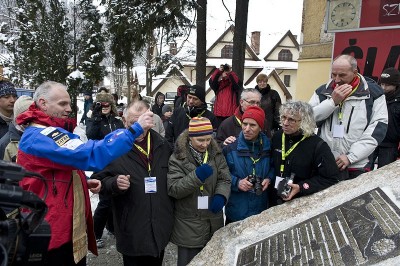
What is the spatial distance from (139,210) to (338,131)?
1709 mm

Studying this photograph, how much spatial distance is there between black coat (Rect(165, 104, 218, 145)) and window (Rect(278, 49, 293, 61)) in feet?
103

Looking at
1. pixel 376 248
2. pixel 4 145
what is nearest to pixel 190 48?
pixel 4 145

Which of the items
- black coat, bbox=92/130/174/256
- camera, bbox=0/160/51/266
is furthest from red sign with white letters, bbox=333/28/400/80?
camera, bbox=0/160/51/266

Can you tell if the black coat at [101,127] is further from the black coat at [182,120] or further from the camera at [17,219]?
the camera at [17,219]

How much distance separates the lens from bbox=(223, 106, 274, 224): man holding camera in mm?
2703

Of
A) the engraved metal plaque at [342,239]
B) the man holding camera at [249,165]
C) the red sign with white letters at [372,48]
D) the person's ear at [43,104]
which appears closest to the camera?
the engraved metal plaque at [342,239]

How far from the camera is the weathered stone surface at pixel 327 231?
5.52 ft

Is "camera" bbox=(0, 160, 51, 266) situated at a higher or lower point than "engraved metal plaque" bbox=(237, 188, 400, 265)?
higher

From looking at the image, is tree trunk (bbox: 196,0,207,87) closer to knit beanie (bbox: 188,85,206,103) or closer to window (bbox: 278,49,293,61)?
knit beanie (bbox: 188,85,206,103)

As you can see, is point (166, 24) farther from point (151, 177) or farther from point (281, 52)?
point (281, 52)

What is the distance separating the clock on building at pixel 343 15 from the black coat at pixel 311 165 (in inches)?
202

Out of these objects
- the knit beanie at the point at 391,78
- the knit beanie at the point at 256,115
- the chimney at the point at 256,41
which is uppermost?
the chimney at the point at 256,41

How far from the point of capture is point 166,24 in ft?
28.0

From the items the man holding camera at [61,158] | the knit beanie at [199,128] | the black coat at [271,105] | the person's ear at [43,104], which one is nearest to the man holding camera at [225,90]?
the black coat at [271,105]
